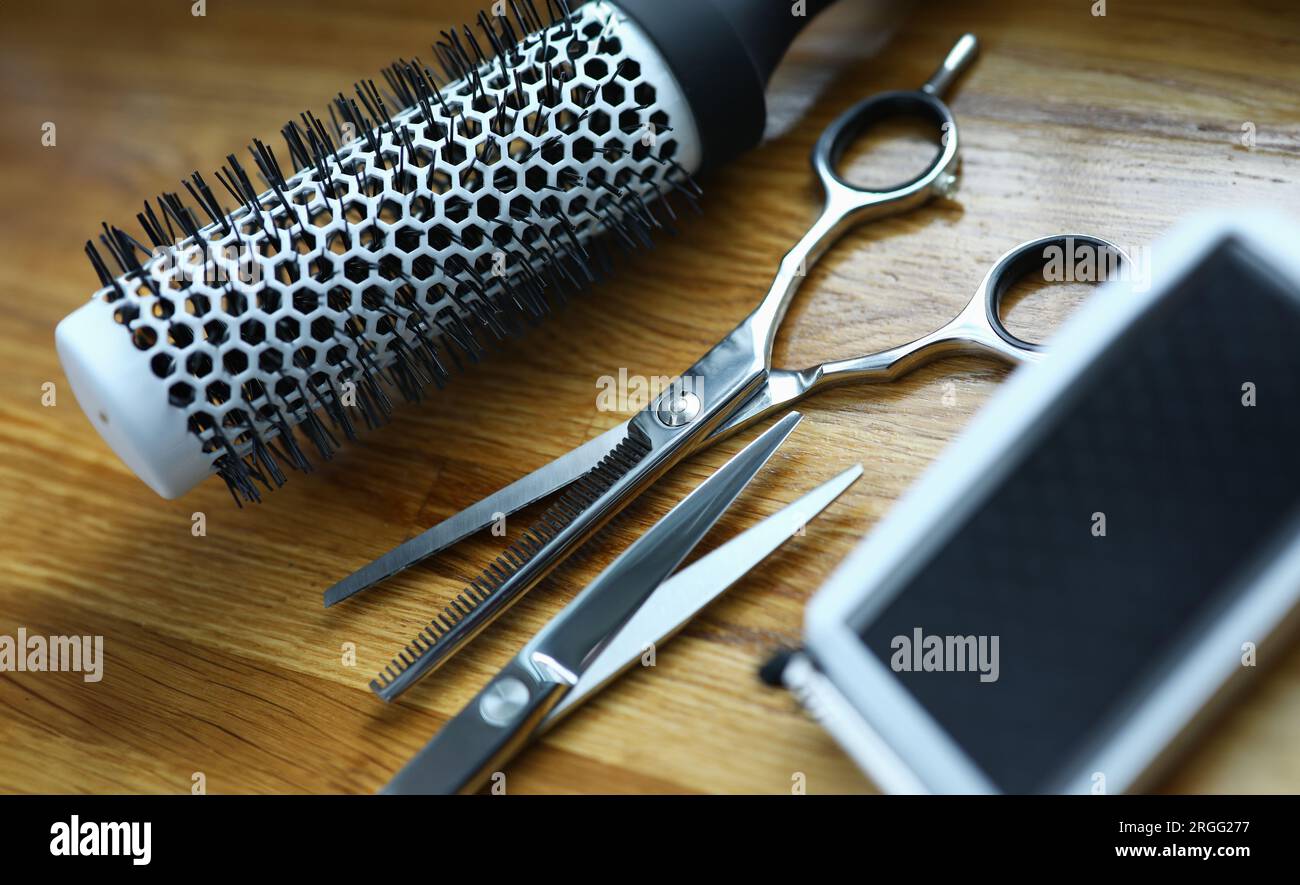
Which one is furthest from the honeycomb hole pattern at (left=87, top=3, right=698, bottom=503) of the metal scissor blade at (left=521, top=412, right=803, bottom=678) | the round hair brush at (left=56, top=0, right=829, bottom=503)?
the metal scissor blade at (left=521, top=412, right=803, bottom=678)

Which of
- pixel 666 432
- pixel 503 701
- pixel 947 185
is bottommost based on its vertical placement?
pixel 503 701

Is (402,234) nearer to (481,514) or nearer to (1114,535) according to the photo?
(481,514)

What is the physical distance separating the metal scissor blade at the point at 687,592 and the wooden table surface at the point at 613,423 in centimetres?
2

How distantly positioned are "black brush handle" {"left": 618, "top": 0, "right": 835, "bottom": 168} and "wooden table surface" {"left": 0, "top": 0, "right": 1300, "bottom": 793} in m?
0.05

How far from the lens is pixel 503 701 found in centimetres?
39

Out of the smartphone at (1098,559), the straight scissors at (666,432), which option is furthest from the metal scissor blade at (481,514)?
the smartphone at (1098,559)

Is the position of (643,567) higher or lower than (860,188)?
lower

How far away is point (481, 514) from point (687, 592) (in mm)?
95

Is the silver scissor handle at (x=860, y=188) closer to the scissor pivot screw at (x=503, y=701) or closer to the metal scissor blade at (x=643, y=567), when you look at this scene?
the metal scissor blade at (x=643, y=567)

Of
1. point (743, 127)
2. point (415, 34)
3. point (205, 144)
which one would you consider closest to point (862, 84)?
point (743, 127)

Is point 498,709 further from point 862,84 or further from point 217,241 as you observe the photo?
point 862,84

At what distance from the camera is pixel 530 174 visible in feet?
1.43

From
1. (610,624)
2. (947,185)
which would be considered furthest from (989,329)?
(610,624)
